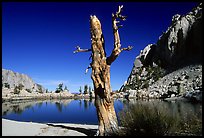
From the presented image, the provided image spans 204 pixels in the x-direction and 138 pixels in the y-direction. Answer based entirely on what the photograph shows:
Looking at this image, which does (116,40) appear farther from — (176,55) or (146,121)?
(176,55)

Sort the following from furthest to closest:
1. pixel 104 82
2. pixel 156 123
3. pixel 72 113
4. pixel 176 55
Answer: pixel 176 55
pixel 72 113
pixel 104 82
pixel 156 123

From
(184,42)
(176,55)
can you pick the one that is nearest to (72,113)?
(176,55)

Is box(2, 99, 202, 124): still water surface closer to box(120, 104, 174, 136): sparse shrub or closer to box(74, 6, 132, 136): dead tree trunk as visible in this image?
box(74, 6, 132, 136): dead tree trunk

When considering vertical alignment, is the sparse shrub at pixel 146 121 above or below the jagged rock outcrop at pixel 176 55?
below

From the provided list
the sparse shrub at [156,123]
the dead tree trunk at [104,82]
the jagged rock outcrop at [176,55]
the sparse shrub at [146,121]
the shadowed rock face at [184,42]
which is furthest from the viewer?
the shadowed rock face at [184,42]

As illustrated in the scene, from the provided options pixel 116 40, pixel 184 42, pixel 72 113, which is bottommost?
pixel 72 113

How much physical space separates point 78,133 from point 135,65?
147906 millimetres

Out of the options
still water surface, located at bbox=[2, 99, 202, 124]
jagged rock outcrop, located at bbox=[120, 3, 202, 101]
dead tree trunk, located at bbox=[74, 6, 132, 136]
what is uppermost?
jagged rock outcrop, located at bbox=[120, 3, 202, 101]

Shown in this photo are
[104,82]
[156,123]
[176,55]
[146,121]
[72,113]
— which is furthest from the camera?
[176,55]

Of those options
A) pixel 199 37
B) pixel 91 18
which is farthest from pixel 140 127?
pixel 199 37

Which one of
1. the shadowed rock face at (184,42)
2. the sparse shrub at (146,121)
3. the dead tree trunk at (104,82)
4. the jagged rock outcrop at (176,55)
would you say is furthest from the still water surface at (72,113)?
the shadowed rock face at (184,42)

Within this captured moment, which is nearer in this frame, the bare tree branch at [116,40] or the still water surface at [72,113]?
the bare tree branch at [116,40]

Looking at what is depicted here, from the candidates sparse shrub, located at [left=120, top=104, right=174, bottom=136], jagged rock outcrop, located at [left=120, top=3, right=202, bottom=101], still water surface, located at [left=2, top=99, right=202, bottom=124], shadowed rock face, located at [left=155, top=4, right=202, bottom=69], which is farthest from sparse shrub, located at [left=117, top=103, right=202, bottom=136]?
shadowed rock face, located at [left=155, top=4, right=202, bottom=69]

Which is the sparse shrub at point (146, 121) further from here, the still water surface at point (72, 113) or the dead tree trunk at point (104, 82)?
the still water surface at point (72, 113)
